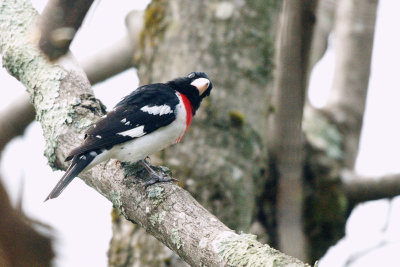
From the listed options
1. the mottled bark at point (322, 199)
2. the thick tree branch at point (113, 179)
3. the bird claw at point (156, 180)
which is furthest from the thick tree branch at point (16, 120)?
the mottled bark at point (322, 199)

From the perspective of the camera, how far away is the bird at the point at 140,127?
2.76m

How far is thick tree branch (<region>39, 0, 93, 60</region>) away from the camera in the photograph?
2.81 meters

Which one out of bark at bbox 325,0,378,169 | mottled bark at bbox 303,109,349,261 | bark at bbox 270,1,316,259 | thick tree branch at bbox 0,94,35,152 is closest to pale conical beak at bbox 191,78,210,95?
bark at bbox 270,1,316,259

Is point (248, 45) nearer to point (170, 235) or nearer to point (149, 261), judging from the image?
point (149, 261)

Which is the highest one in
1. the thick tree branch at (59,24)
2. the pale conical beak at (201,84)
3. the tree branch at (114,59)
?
the thick tree branch at (59,24)

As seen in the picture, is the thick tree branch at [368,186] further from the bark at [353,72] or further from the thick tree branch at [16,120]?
the thick tree branch at [16,120]

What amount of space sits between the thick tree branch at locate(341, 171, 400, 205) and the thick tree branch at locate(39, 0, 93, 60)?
8.85 ft


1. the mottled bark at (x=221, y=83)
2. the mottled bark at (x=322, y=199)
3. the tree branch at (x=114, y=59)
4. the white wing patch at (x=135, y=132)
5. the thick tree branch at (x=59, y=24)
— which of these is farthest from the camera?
the tree branch at (x=114, y=59)

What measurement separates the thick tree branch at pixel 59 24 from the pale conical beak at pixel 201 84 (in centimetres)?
88

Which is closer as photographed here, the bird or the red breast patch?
the bird

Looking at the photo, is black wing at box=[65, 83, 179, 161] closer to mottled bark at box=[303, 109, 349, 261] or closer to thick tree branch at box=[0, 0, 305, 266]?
thick tree branch at box=[0, 0, 305, 266]

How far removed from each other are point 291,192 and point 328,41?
3307 mm

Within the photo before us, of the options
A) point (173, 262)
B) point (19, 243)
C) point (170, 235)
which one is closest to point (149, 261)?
point (173, 262)

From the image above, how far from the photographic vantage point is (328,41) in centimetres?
716
